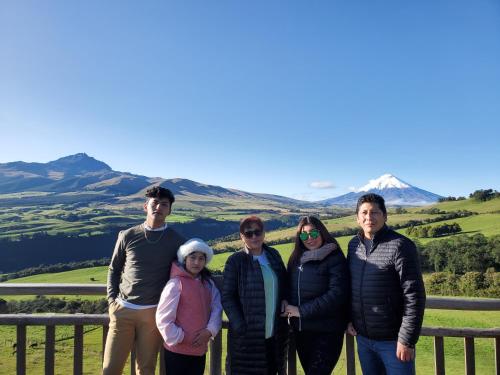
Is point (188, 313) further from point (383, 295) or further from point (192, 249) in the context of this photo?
point (383, 295)

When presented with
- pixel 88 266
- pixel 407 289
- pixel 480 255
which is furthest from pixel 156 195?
pixel 88 266

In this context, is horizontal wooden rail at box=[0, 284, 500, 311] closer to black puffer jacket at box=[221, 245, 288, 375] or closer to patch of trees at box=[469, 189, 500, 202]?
black puffer jacket at box=[221, 245, 288, 375]

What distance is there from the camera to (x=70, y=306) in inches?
203

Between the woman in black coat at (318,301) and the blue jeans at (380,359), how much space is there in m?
0.24

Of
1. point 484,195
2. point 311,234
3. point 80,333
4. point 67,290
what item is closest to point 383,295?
point 311,234

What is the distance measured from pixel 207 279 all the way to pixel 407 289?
76.4 inches

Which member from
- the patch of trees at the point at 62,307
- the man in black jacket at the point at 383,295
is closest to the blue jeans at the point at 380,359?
the man in black jacket at the point at 383,295

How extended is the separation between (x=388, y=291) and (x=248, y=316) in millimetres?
1321

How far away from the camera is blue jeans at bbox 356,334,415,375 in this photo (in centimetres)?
321

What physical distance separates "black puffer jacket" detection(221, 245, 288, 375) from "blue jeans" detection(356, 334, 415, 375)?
77 centimetres

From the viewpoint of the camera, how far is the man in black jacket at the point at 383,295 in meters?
3.09

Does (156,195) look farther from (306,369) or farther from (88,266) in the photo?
(88,266)

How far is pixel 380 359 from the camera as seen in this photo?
134 inches

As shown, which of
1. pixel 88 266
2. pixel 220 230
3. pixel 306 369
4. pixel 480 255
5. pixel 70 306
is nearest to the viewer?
pixel 306 369
